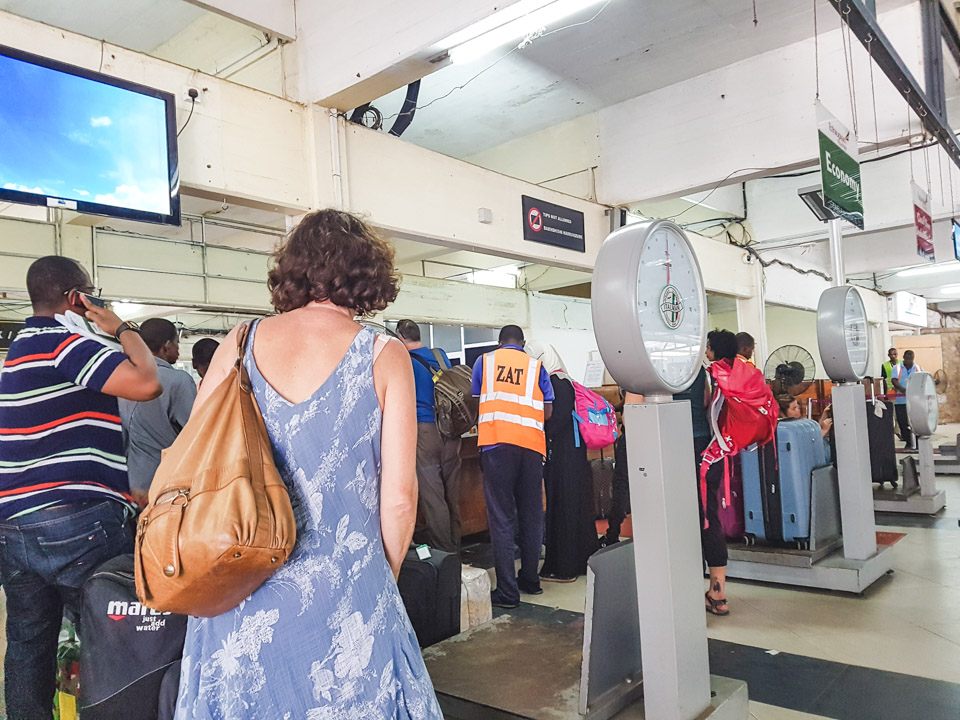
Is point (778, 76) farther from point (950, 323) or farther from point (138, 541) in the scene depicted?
point (950, 323)

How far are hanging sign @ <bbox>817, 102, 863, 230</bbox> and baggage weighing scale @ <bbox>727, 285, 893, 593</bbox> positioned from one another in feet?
1.64

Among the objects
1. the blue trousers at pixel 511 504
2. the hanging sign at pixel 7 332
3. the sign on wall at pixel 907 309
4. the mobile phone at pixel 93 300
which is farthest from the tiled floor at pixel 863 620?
the sign on wall at pixel 907 309

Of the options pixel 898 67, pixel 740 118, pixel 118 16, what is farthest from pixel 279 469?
pixel 740 118

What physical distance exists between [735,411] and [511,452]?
1.26m

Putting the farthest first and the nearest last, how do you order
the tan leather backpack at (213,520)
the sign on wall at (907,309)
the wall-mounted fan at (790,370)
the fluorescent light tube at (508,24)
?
1. the sign on wall at (907,309)
2. the wall-mounted fan at (790,370)
3. the fluorescent light tube at (508,24)
4. the tan leather backpack at (213,520)

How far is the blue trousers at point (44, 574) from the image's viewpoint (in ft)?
5.94

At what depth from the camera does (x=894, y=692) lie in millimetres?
2660

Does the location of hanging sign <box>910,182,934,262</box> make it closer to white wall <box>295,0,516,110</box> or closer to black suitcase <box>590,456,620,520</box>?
black suitcase <box>590,456,620,520</box>

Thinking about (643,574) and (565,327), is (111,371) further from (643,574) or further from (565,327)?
(565,327)

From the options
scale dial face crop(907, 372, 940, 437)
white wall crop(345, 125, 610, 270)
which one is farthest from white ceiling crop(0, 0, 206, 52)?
scale dial face crop(907, 372, 940, 437)

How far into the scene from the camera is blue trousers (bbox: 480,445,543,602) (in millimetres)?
3900

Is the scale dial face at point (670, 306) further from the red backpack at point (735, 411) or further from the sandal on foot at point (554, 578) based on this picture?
the sandal on foot at point (554, 578)

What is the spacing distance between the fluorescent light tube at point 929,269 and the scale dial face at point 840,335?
1157 centimetres

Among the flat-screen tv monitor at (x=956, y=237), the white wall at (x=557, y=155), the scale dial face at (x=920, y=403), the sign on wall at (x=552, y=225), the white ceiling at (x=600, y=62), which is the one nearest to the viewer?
the white ceiling at (x=600, y=62)
